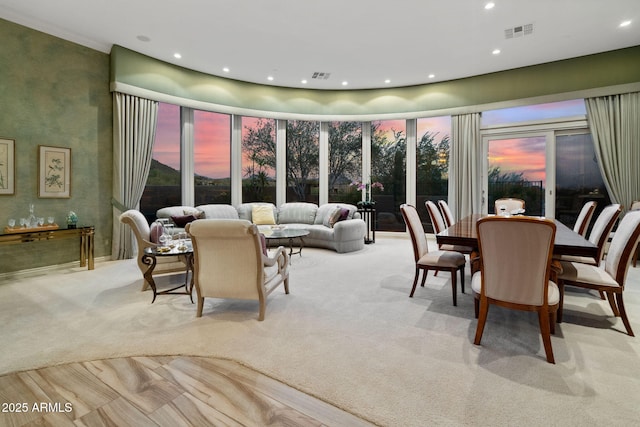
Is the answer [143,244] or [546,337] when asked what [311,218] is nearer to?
[143,244]

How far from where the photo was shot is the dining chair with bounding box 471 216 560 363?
6.57ft

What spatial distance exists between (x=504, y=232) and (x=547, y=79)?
5.41 metres

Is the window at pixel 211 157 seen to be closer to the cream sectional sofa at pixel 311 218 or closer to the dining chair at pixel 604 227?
the cream sectional sofa at pixel 311 218

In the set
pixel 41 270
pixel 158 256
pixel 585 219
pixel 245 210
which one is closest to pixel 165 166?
pixel 245 210

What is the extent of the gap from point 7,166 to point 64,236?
111 cm

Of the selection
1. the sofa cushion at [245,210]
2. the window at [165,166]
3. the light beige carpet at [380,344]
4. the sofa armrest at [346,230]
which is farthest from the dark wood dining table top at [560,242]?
the window at [165,166]

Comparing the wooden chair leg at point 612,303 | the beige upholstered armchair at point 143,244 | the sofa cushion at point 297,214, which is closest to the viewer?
the wooden chair leg at point 612,303

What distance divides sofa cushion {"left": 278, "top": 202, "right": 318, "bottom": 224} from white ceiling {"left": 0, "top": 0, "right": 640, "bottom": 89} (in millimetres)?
2766

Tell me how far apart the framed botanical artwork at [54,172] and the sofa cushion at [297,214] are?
12.0 feet

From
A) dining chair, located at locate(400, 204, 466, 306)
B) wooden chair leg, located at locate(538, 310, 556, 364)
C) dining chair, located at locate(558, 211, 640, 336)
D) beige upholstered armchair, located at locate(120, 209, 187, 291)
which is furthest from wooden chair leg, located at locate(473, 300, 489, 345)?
beige upholstered armchair, located at locate(120, 209, 187, 291)

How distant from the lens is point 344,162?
780 cm

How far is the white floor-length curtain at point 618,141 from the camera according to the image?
5164mm

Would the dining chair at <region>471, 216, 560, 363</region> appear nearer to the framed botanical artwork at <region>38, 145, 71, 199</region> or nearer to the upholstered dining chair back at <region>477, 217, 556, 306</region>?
the upholstered dining chair back at <region>477, 217, 556, 306</region>

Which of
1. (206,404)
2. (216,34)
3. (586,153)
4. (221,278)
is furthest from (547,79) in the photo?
(206,404)
